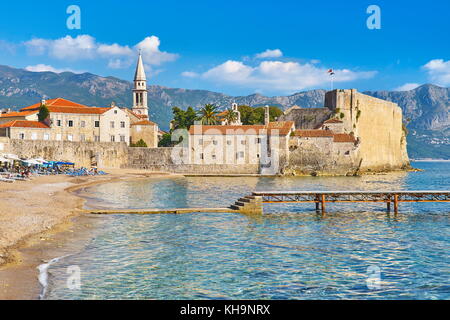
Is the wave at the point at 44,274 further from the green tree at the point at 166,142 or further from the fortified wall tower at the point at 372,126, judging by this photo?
the fortified wall tower at the point at 372,126

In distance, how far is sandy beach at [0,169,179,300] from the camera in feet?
46.4

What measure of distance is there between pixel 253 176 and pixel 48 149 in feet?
106

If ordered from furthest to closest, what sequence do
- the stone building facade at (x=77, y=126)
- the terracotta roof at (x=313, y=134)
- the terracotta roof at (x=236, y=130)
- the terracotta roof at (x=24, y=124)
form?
the terracotta roof at (x=313, y=134) → the terracotta roof at (x=236, y=130) → the stone building facade at (x=77, y=126) → the terracotta roof at (x=24, y=124)

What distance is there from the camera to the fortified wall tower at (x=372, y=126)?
9188 centimetres

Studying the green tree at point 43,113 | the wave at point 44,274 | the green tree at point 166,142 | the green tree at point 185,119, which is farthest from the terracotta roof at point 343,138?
the wave at point 44,274

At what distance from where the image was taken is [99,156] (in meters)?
73.1

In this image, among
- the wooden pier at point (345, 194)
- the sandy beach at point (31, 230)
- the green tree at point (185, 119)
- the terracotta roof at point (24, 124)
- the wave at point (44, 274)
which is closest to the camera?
the wave at point (44, 274)

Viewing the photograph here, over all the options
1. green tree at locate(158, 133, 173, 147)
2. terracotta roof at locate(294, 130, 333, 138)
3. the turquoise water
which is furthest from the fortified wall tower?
the turquoise water

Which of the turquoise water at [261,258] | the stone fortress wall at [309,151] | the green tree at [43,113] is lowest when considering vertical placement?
the turquoise water at [261,258]

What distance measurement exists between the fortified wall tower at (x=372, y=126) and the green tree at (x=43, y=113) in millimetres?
53657

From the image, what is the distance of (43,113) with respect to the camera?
74.2 m

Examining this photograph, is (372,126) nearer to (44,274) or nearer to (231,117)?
(231,117)
